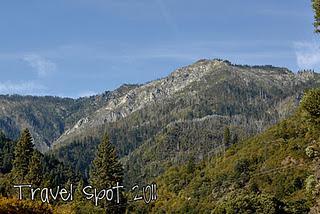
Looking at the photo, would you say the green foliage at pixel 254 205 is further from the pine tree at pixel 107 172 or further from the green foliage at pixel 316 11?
the green foliage at pixel 316 11

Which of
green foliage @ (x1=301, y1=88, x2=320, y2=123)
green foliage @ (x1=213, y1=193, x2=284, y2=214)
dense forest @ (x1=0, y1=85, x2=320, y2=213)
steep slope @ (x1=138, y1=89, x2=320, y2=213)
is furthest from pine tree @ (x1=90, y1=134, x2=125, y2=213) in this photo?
green foliage @ (x1=301, y1=88, x2=320, y2=123)

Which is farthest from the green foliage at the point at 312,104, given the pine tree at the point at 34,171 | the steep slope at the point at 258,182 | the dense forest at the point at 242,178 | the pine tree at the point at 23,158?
the pine tree at the point at 23,158

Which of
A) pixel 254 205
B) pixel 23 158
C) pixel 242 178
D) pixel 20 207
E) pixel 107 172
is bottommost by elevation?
pixel 254 205

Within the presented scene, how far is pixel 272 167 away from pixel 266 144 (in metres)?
29.8

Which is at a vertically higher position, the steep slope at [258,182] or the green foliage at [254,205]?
the steep slope at [258,182]

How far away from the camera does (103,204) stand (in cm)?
7456

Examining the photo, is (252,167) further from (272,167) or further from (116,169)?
(116,169)

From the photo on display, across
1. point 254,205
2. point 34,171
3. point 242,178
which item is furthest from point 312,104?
point 242,178

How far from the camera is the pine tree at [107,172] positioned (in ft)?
244

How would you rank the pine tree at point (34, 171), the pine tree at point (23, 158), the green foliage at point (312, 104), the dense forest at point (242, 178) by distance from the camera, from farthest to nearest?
the pine tree at point (23, 158), the pine tree at point (34, 171), the dense forest at point (242, 178), the green foliage at point (312, 104)

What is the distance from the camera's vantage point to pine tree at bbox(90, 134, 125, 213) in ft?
244

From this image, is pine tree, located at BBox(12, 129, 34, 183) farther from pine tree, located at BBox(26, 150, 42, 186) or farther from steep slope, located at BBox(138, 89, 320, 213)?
steep slope, located at BBox(138, 89, 320, 213)

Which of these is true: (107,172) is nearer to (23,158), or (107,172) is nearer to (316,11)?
(23,158)

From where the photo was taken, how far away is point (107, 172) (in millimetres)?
75188
